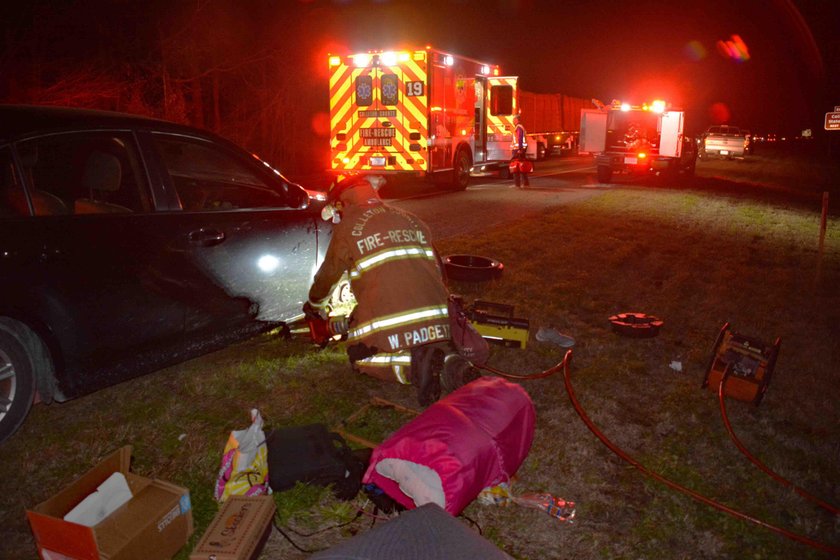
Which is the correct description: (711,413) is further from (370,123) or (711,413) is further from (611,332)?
(370,123)

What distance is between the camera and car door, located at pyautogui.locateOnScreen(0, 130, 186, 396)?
3.17m

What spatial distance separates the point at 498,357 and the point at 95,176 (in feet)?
9.70

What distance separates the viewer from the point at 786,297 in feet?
22.3

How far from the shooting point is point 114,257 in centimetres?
348

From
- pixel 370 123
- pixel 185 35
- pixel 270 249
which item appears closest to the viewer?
pixel 270 249

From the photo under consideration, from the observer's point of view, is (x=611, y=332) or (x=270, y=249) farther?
(x=611, y=332)

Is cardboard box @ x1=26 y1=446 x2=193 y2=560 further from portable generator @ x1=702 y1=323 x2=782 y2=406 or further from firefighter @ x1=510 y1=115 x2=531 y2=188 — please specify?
firefighter @ x1=510 y1=115 x2=531 y2=188

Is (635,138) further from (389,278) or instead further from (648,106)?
(389,278)

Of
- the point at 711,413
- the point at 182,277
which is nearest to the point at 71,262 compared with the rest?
the point at 182,277

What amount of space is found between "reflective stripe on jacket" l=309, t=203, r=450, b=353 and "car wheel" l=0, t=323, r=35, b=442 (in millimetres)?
1712

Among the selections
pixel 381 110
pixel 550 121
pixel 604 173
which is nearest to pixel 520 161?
pixel 604 173

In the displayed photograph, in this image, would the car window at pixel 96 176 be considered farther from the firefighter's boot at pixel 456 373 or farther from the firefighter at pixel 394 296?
the firefighter's boot at pixel 456 373

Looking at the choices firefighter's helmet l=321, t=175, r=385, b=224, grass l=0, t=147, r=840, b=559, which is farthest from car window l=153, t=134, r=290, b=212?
grass l=0, t=147, r=840, b=559

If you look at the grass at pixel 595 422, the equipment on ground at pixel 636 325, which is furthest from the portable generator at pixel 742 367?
the equipment on ground at pixel 636 325
